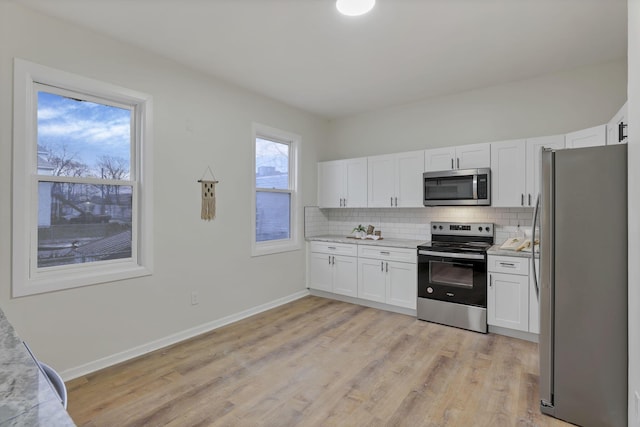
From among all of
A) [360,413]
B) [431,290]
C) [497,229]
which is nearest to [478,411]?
[360,413]

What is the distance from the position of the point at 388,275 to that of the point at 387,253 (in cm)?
27

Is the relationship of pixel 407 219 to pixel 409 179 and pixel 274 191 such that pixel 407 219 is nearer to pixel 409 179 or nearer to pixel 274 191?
pixel 409 179

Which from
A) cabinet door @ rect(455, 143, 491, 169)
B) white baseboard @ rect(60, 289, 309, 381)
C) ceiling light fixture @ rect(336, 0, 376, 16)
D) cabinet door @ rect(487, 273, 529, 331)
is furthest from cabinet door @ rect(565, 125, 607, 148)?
white baseboard @ rect(60, 289, 309, 381)

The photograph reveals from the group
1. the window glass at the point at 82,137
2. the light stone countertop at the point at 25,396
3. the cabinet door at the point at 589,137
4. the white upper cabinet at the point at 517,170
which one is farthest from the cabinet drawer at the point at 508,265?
the window glass at the point at 82,137

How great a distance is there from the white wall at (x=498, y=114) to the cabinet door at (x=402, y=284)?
1659 mm

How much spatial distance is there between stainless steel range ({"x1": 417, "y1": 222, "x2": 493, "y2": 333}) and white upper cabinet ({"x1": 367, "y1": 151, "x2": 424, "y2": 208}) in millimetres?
715

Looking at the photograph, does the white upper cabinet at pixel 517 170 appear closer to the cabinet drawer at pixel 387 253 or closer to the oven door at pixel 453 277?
the oven door at pixel 453 277

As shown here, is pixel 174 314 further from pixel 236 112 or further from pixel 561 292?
pixel 561 292

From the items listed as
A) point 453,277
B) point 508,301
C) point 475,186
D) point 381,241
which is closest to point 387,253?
point 381,241

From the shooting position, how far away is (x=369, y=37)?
9.00 ft

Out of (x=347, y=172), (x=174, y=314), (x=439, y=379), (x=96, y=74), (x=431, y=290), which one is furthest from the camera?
(x=347, y=172)

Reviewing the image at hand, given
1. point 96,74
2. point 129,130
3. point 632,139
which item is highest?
point 96,74

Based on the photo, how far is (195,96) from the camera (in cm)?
337

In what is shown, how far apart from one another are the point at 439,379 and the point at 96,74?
3.64m
